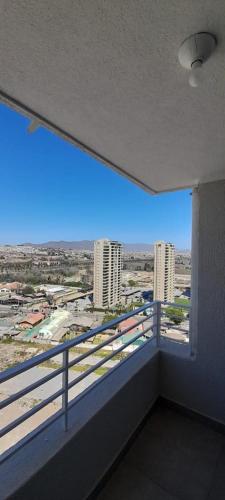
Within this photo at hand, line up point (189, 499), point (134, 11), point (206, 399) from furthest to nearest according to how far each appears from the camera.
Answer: point (206, 399) < point (189, 499) < point (134, 11)

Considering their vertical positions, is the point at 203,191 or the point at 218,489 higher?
the point at 203,191

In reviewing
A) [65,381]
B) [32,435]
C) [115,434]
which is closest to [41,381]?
[65,381]

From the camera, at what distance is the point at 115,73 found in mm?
839

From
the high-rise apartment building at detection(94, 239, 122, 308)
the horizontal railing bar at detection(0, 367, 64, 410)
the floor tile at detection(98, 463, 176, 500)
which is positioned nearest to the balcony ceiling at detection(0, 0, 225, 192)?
the horizontal railing bar at detection(0, 367, 64, 410)

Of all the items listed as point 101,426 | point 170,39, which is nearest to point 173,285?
point 101,426

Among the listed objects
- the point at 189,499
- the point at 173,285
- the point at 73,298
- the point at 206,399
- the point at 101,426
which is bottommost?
the point at 189,499

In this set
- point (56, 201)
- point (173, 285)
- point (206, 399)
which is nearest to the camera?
point (206, 399)

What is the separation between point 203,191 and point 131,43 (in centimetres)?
151

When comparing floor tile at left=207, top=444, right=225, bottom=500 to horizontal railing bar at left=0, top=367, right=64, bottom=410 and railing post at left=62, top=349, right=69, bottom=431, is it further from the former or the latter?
horizontal railing bar at left=0, top=367, right=64, bottom=410

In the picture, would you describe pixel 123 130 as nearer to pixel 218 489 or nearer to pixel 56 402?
pixel 56 402

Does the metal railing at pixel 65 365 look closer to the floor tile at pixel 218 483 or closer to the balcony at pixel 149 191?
the balcony at pixel 149 191

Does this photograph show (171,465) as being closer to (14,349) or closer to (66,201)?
(14,349)

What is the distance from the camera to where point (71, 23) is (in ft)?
2.20

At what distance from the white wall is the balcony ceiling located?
687 mm
